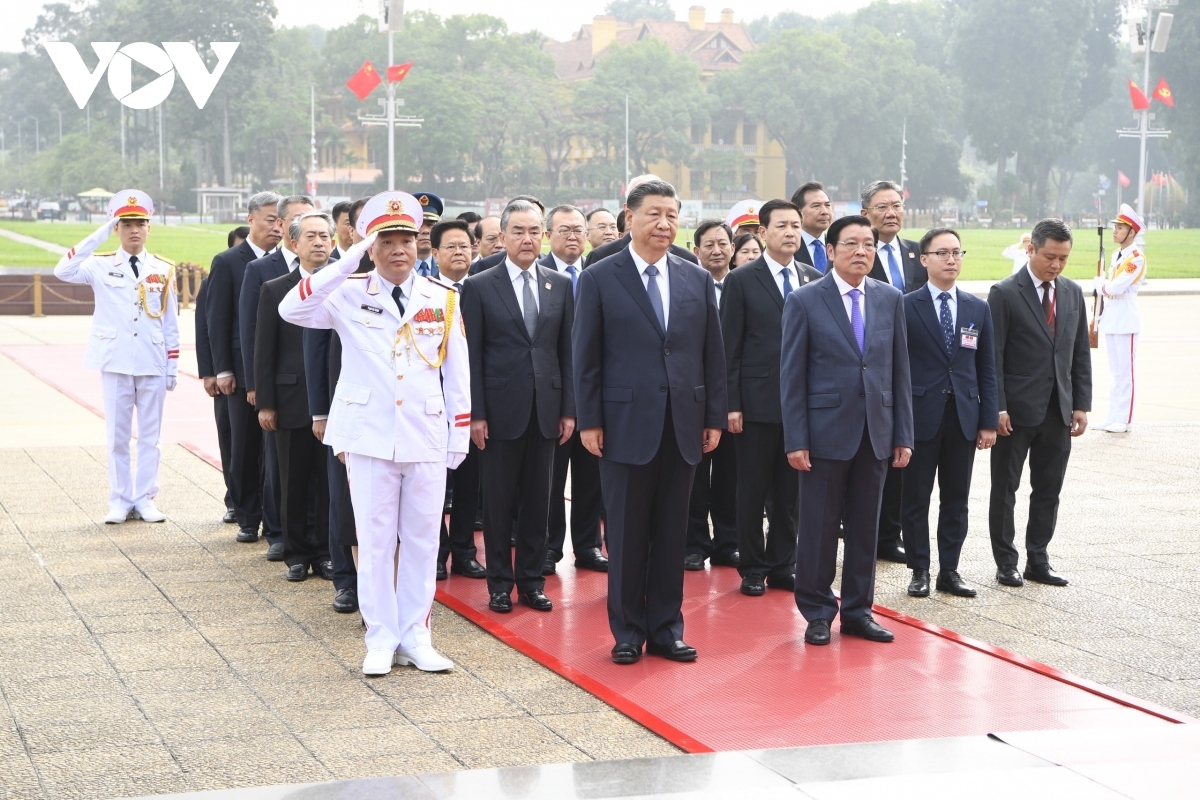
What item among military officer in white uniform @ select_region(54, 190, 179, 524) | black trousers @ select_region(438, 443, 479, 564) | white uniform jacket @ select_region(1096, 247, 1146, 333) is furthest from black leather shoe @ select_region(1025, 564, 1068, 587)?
white uniform jacket @ select_region(1096, 247, 1146, 333)

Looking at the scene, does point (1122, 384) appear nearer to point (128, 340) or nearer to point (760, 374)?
point (760, 374)

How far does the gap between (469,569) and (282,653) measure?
1.64 meters

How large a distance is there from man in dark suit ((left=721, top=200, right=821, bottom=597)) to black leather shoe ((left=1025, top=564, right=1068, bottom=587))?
50.2 inches

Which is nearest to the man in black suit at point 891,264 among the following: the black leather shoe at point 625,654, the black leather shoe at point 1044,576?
the black leather shoe at point 1044,576

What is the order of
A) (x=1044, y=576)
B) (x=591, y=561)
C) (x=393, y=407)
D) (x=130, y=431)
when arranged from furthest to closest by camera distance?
(x=130, y=431) → (x=591, y=561) → (x=1044, y=576) → (x=393, y=407)

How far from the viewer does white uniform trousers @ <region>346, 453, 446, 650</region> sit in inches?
218

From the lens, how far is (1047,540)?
7.22 meters

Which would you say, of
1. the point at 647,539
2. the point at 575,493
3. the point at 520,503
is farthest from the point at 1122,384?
the point at 647,539

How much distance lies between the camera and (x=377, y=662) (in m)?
5.47

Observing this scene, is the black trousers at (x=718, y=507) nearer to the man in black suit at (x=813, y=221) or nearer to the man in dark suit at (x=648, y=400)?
the man in black suit at (x=813, y=221)

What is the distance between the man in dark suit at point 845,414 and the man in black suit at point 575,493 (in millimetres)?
1571

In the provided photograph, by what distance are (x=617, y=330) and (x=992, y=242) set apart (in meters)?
61.9

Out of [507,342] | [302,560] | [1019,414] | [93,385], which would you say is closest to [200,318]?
[302,560]

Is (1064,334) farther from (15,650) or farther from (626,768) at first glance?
(15,650)
